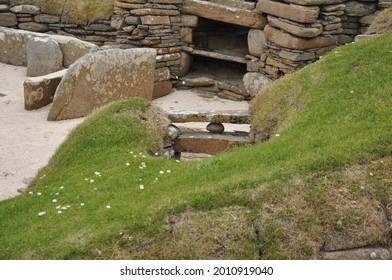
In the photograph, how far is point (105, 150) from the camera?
8023 millimetres

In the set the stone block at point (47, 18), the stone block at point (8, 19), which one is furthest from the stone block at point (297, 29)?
the stone block at point (8, 19)

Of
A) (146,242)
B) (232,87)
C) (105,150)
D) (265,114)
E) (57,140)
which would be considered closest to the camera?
(146,242)

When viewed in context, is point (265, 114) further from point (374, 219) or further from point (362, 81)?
point (374, 219)

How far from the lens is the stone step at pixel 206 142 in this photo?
9.11 meters

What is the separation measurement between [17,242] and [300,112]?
4.07 meters

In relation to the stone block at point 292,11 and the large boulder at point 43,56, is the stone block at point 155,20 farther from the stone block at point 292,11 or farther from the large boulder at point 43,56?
the stone block at point 292,11

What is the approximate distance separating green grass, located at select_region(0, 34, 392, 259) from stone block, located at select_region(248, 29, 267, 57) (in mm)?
6823

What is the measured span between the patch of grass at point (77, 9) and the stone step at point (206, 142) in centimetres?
859

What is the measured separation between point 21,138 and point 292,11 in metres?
6.52

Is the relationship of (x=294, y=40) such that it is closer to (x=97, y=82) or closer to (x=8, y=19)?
(x=97, y=82)

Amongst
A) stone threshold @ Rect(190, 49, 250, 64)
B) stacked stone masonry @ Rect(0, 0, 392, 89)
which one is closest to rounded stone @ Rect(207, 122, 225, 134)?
stacked stone masonry @ Rect(0, 0, 392, 89)

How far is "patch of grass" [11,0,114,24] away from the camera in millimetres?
16797

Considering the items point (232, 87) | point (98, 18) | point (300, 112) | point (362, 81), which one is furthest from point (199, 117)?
point (98, 18)

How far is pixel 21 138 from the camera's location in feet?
37.0
